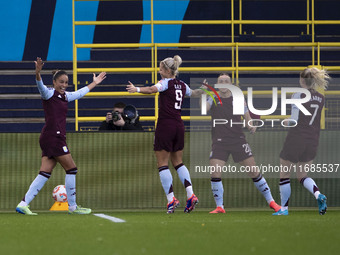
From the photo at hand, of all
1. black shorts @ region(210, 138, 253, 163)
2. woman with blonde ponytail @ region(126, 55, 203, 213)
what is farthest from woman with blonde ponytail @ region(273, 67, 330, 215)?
woman with blonde ponytail @ region(126, 55, 203, 213)

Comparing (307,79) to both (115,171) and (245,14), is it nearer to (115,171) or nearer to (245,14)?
(115,171)

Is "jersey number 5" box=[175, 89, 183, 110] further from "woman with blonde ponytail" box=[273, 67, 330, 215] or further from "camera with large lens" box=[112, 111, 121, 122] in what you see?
"camera with large lens" box=[112, 111, 121, 122]

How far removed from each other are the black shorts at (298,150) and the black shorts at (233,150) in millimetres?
691

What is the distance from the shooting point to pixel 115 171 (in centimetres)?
1223

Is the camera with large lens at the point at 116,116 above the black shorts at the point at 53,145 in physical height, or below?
above

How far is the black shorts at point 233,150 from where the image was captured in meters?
10.4

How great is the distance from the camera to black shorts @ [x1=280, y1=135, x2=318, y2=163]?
980 centimetres

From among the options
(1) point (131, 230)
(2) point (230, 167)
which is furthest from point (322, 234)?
(2) point (230, 167)

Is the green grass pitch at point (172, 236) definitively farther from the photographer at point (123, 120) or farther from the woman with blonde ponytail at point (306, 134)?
the photographer at point (123, 120)

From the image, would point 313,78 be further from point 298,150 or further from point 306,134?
point 298,150

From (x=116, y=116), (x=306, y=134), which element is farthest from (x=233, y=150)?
(x=116, y=116)

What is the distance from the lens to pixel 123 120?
12.6 meters

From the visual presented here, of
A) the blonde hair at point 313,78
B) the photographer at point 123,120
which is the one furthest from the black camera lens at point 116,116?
the blonde hair at point 313,78

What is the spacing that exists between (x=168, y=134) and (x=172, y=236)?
11.1ft
